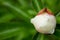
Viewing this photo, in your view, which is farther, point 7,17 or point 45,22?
point 7,17

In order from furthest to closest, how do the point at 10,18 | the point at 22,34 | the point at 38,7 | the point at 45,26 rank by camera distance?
the point at 10,18
the point at 22,34
the point at 38,7
the point at 45,26

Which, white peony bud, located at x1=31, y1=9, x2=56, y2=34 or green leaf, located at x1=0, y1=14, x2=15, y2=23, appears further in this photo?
green leaf, located at x1=0, y1=14, x2=15, y2=23

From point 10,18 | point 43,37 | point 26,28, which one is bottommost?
point 43,37

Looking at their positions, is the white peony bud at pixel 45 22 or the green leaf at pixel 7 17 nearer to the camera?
the white peony bud at pixel 45 22

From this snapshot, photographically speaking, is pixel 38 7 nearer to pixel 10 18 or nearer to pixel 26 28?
pixel 26 28

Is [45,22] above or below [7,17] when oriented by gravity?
below

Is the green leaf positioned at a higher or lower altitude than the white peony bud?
higher

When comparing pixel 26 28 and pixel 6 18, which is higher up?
pixel 6 18

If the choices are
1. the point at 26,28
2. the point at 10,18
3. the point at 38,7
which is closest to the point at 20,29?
the point at 26,28

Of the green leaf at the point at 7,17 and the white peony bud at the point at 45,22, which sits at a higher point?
the green leaf at the point at 7,17

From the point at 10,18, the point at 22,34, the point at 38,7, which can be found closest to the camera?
the point at 38,7

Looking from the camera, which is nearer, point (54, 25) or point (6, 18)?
point (54, 25)
